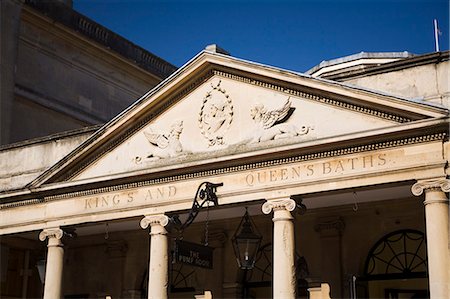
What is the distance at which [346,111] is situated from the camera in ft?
47.8

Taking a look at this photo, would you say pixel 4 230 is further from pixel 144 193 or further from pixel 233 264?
pixel 233 264

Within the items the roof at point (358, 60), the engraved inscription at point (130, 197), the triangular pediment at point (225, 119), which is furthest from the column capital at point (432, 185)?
the roof at point (358, 60)

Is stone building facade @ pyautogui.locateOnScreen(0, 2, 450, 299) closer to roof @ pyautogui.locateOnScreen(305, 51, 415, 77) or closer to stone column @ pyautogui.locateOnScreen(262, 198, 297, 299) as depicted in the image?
stone column @ pyautogui.locateOnScreen(262, 198, 297, 299)

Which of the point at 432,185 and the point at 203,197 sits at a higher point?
the point at 203,197

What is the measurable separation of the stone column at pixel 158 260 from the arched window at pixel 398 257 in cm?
454

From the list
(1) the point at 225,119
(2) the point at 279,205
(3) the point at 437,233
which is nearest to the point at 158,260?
(2) the point at 279,205

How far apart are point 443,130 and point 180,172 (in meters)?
5.57

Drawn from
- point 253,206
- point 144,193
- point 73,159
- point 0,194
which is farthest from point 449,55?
point 0,194

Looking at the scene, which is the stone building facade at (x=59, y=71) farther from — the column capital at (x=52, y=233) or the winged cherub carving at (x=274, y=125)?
the winged cherub carving at (x=274, y=125)

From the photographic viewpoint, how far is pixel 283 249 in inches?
571

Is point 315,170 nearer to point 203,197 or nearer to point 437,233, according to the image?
point 203,197

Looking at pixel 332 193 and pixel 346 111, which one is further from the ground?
pixel 346 111

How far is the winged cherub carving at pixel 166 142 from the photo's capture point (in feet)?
54.0

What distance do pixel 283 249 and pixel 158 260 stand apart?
9.45ft
